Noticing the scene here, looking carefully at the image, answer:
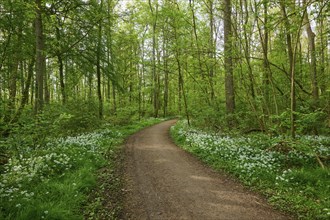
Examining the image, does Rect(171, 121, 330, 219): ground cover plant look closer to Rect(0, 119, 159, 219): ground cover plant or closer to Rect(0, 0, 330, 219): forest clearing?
Rect(0, 0, 330, 219): forest clearing

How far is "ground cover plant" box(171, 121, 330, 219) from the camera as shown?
444 cm

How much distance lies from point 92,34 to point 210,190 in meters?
11.7

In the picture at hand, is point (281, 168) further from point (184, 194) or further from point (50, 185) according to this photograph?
point (50, 185)

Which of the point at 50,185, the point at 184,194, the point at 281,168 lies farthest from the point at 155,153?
the point at 281,168

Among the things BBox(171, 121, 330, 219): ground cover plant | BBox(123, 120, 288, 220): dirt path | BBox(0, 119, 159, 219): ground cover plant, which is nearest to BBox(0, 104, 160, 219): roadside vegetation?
BBox(0, 119, 159, 219): ground cover plant

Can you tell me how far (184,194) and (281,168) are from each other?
344cm

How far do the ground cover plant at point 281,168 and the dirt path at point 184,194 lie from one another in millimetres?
474

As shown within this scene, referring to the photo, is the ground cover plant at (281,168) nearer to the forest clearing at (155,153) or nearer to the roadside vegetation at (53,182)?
the forest clearing at (155,153)

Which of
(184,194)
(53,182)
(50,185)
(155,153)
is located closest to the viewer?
(184,194)

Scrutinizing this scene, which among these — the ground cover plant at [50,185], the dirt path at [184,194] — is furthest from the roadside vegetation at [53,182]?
the dirt path at [184,194]

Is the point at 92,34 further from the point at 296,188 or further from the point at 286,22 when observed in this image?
the point at 296,188

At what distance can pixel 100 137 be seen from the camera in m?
10.9

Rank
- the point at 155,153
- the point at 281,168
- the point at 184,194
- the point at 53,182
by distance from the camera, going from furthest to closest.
Answer: 1. the point at 155,153
2. the point at 281,168
3. the point at 53,182
4. the point at 184,194

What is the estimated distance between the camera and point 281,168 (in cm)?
633
